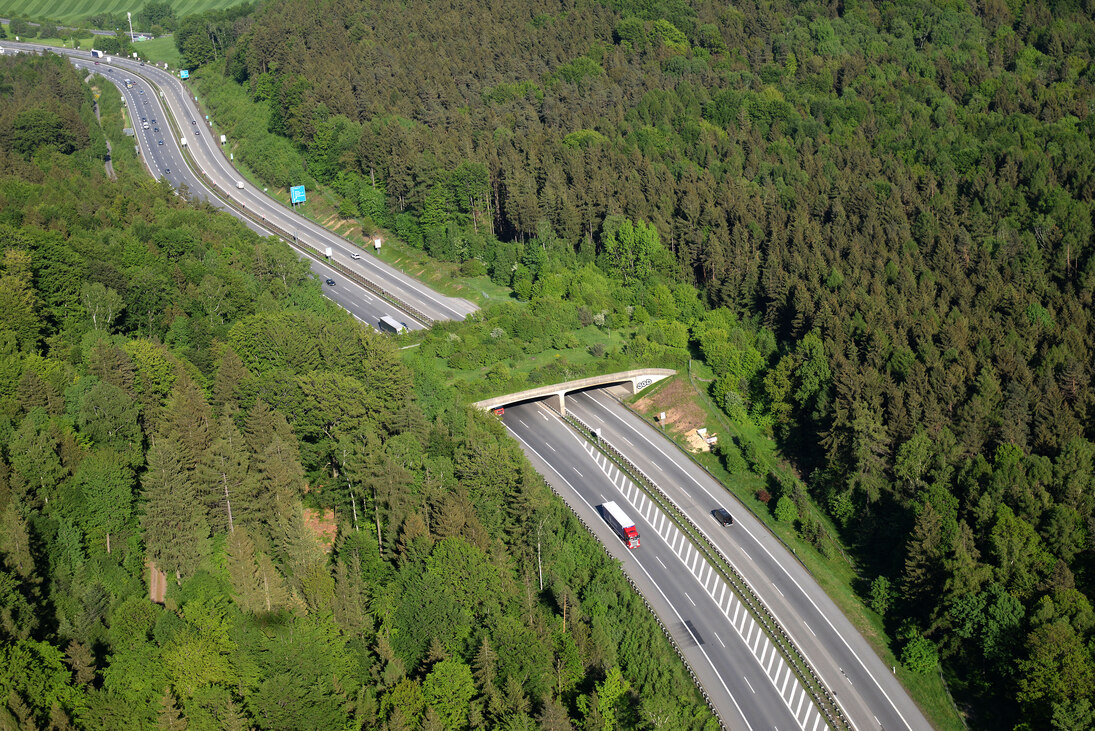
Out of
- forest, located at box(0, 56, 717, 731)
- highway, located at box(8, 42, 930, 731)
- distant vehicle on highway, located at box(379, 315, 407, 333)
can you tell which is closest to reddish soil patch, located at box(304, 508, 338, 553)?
forest, located at box(0, 56, 717, 731)

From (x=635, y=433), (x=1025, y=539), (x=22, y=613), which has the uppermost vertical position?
(x=22, y=613)

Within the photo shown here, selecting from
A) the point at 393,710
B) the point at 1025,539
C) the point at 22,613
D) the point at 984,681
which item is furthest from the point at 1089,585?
the point at 22,613

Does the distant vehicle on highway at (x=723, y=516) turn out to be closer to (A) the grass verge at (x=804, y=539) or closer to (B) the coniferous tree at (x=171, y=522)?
(A) the grass verge at (x=804, y=539)

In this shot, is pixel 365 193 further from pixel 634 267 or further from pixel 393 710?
pixel 393 710

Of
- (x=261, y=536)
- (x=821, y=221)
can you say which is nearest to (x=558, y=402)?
(x=261, y=536)

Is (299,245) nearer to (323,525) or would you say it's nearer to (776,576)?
(323,525)

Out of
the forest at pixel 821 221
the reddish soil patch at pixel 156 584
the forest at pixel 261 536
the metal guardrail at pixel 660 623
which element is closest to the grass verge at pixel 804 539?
the forest at pixel 821 221

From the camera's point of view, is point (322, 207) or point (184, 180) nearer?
point (322, 207)

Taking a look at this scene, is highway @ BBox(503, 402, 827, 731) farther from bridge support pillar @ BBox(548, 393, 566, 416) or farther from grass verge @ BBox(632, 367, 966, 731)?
grass verge @ BBox(632, 367, 966, 731)
